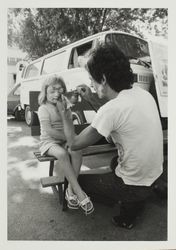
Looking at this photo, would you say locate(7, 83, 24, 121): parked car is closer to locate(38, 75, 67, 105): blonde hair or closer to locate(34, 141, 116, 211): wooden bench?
locate(38, 75, 67, 105): blonde hair

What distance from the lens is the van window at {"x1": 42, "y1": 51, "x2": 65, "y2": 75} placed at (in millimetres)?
2182

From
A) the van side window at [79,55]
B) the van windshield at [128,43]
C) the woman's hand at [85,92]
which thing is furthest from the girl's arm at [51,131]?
the van windshield at [128,43]

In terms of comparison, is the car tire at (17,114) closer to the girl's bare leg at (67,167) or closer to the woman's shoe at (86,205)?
the girl's bare leg at (67,167)

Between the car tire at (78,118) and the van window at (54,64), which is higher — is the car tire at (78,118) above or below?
below

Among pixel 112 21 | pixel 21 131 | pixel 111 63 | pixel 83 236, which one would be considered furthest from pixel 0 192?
pixel 112 21


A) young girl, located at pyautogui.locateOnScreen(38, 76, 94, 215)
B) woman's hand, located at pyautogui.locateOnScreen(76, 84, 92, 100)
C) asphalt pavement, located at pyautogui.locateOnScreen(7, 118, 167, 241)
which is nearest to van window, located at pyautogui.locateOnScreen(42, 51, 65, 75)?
young girl, located at pyautogui.locateOnScreen(38, 76, 94, 215)

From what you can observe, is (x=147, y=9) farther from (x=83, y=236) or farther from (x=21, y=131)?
(x=83, y=236)

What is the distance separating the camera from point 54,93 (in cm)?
187

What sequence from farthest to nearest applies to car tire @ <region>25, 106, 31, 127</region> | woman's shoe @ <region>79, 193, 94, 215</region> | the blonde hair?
car tire @ <region>25, 106, 31, 127</region> → the blonde hair → woman's shoe @ <region>79, 193, 94, 215</region>

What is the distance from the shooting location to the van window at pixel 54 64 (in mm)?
Answer: 2182

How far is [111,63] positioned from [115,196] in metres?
0.81

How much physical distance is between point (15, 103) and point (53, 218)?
918 millimetres

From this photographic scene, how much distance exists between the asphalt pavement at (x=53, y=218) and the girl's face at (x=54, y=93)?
285 millimetres

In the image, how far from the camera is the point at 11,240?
175cm
